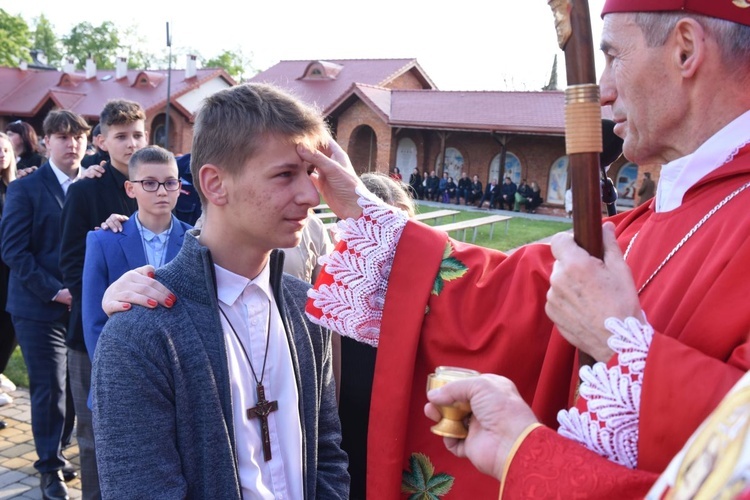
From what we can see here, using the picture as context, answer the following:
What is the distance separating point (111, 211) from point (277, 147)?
91.0 inches

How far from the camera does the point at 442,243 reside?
192cm

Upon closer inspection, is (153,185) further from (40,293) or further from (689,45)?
(689,45)

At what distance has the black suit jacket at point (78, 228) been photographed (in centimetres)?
357

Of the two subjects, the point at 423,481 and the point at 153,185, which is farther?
the point at 153,185

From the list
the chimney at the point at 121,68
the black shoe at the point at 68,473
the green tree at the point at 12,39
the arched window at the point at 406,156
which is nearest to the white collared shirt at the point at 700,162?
the black shoe at the point at 68,473

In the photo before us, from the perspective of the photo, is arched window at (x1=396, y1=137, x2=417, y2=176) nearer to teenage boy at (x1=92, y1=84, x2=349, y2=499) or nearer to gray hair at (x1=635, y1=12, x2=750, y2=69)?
teenage boy at (x1=92, y1=84, x2=349, y2=499)

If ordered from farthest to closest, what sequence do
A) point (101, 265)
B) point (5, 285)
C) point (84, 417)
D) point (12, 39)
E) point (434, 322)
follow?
point (12, 39), point (5, 285), point (84, 417), point (101, 265), point (434, 322)

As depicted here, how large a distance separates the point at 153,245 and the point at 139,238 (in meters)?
0.09

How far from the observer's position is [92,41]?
211 ft

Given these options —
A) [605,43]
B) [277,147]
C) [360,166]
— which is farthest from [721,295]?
[360,166]

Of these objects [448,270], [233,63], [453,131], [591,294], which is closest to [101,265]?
[448,270]

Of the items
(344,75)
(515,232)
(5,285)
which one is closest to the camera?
(5,285)

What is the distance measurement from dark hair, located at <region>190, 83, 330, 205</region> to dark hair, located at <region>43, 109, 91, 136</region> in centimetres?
311

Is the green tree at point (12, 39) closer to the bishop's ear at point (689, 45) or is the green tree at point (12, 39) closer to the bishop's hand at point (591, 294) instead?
the bishop's ear at point (689, 45)
